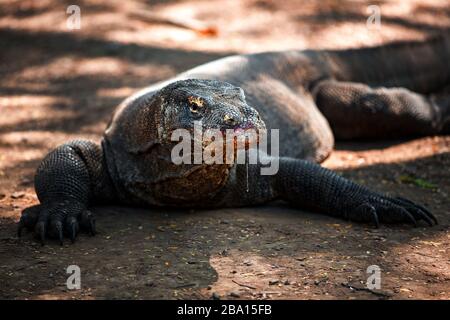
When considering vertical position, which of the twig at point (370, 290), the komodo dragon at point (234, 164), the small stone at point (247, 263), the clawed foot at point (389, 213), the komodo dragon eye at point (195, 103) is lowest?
the twig at point (370, 290)

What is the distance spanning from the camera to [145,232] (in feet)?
13.9

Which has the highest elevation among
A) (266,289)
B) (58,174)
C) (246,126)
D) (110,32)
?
(110,32)

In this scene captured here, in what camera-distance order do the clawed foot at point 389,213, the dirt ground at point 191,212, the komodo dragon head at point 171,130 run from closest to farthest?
the dirt ground at point 191,212, the komodo dragon head at point 171,130, the clawed foot at point 389,213

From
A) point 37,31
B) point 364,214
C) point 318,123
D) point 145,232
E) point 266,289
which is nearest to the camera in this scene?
point 266,289

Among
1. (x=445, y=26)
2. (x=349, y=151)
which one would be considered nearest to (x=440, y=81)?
(x=445, y=26)

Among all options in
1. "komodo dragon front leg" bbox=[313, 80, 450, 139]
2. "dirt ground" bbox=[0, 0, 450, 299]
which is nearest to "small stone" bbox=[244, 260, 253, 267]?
"dirt ground" bbox=[0, 0, 450, 299]

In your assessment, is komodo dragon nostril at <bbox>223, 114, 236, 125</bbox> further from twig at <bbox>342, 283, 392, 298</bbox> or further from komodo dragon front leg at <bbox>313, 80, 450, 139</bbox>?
komodo dragon front leg at <bbox>313, 80, 450, 139</bbox>

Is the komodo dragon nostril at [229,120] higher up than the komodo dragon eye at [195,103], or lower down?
lower down

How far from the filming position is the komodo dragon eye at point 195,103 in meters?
3.73

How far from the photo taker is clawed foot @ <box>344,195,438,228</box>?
452 cm

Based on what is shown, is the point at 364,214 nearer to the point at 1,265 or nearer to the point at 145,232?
the point at 145,232

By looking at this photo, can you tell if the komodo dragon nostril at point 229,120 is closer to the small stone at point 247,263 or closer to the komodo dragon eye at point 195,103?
the komodo dragon eye at point 195,103

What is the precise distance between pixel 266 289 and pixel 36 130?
381 centimetres

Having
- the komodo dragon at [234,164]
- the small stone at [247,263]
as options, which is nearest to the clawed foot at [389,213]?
the komodo dragon at [234,164]
